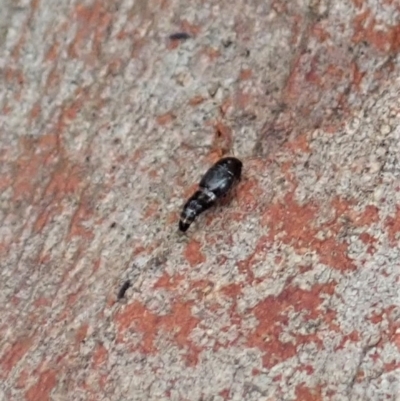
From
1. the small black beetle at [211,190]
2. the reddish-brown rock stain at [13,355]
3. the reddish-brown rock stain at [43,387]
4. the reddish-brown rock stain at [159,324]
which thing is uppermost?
the small black beetle at [211,190]

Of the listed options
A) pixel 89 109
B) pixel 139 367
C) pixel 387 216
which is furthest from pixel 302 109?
pixel 139 367

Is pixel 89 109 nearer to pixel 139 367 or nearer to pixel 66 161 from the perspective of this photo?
pixel 66 161

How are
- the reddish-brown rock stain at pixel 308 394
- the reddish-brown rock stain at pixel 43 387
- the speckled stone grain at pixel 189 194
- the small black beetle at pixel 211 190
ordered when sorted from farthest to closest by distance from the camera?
the small black beetle at pixel 211 190, the reddish-brown rock stain at pixel 43 387, the speckled stone grain at pixel 189 194, the reddish-brown rock stain at pixel 308 394

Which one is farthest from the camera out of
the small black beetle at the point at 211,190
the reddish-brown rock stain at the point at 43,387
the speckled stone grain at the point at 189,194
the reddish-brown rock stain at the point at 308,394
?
the small black beetle at the point at 211,190

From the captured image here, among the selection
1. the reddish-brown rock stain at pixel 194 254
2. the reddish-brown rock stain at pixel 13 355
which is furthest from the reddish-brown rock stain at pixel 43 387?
the reddish-brown rock stain at pixel 194 254

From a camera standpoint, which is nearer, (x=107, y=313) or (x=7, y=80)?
(x=107, y=313)

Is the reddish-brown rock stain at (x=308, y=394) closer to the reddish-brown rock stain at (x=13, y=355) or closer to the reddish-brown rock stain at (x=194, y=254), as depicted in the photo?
the reddish-brown rock stain at (x=194, y=254)

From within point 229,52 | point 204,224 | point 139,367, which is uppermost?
point 229,52

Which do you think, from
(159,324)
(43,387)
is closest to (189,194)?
(159,324)
